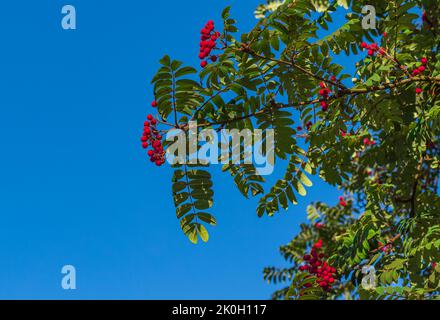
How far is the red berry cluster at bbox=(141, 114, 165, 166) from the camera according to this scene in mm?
4316

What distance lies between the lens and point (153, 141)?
4.34 m

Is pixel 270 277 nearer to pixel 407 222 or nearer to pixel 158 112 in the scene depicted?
pixel 407 222

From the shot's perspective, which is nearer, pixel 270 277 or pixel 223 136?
pixel 223 136

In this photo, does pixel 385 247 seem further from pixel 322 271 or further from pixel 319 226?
pixel 319 226

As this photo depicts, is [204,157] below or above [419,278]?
above

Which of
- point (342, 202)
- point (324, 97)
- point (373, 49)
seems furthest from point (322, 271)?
point (342, 202)

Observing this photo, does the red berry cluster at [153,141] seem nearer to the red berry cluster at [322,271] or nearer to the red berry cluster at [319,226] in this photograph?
the red berry cluster at [322,271]

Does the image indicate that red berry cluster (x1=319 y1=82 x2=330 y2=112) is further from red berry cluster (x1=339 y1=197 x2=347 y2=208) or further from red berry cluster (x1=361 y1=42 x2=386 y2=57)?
red berry cluster (x1=339 y1=197 x2=347 y2=208)

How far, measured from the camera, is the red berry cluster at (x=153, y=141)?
4.32 meters

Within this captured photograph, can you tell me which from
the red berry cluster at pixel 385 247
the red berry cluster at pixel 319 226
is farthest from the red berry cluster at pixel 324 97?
the red berry cluster at pixel 319 226

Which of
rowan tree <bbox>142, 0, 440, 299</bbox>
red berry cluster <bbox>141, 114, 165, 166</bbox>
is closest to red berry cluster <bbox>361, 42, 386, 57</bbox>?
rowan tree <bbox>142, 0, 440, 299</bbox>

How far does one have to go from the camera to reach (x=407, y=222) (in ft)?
17.1

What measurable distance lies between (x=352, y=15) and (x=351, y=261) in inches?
86.1
